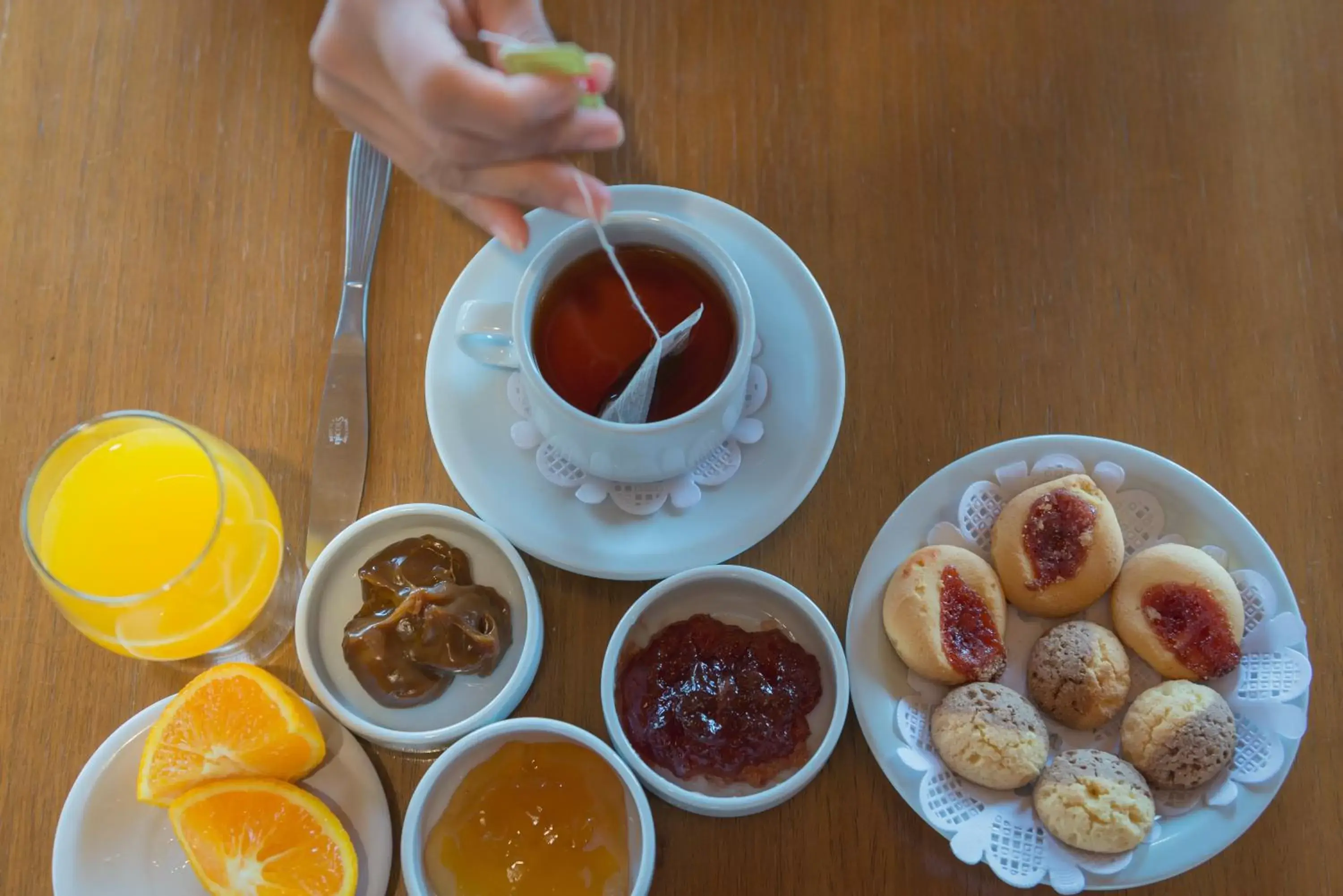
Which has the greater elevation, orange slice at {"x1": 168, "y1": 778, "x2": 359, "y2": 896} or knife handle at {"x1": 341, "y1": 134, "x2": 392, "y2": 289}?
knife handle at {"x1": 341, "y1": 134, "x2": 392, "y2": 289}

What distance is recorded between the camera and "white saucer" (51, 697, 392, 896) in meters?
1.18

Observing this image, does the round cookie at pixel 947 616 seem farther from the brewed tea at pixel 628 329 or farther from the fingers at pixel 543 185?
the fingers at pixel 543 185

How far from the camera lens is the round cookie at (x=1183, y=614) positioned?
1194mm

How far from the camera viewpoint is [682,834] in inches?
48.2

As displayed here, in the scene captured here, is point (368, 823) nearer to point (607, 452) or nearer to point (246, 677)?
point (246, 677)

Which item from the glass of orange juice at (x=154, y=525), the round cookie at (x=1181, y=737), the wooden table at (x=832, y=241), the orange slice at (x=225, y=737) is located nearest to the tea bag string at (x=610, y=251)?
the wooden table at (x=832, y=241)

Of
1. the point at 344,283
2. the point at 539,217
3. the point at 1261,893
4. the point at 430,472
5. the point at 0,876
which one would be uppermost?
the point at 539,217

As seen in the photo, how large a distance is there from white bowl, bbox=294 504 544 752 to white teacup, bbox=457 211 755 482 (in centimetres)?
18

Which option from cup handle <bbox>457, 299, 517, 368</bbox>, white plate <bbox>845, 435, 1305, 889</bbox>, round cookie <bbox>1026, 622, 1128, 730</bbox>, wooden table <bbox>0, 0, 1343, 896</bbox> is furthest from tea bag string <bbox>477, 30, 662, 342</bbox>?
round cookie <bbox>1026, 622, 1128, 730</bbox>

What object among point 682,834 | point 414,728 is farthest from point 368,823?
point 682,834

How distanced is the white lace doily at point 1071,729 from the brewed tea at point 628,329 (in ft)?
1.24

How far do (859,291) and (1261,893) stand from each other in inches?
35.9

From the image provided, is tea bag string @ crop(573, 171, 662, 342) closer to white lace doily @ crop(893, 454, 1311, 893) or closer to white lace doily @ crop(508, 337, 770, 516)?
white lace doily @ crop(508, 337, 770, 516)

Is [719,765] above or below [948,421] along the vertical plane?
below
